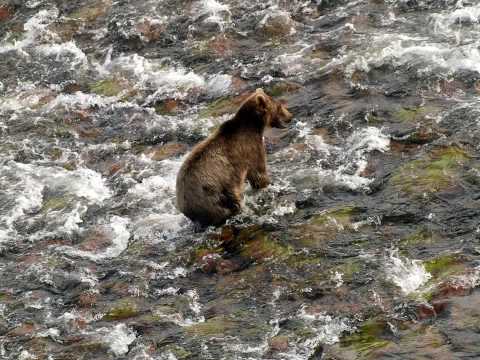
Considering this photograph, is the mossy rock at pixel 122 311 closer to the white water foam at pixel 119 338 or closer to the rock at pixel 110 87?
the white water foam at pixel 119 338

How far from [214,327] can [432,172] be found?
4.34 meters

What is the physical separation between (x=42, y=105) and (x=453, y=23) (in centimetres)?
864

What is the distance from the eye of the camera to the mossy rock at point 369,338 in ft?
28.9

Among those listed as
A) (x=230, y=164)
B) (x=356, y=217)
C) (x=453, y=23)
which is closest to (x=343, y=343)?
(x=356, y=217)

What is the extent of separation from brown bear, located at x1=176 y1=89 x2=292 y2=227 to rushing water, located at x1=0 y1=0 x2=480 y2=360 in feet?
1.06

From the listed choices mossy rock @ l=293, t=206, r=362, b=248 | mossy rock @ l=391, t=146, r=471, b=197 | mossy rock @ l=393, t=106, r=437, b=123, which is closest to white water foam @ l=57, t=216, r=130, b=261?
mossy rock @ l=293, t=206, r=362, b=248

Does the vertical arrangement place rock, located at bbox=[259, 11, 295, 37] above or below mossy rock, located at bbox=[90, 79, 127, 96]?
above

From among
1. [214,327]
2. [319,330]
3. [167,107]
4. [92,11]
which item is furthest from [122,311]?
[92,11]

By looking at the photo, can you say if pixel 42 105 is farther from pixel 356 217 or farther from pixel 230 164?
pixel 356 217

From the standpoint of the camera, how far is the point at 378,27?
16.8 meters

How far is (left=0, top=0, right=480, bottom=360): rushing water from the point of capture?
966 centimetres

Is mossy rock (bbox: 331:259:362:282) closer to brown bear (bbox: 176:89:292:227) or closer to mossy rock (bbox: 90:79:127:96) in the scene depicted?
brown bear (bbox: 176:89:292:227)

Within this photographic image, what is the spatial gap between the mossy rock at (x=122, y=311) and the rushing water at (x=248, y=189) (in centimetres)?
3

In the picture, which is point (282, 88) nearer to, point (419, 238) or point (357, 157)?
point (357, 157)
